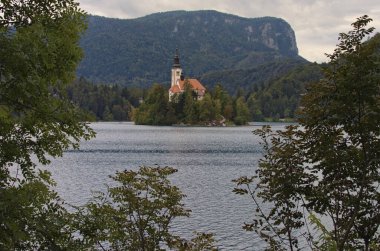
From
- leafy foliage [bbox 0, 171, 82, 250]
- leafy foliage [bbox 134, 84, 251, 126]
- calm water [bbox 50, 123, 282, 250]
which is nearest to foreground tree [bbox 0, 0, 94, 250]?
leafy foliage [bbox 0, 171, 82, 250]

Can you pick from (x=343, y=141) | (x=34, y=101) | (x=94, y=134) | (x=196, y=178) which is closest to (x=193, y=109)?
(x=196, y=178)

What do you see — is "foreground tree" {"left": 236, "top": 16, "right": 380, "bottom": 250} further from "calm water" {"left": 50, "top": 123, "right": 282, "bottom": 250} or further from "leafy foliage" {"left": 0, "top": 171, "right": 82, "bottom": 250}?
"calm water" {"left": 50, "top": 123, "right": 282, "bottom": 250}

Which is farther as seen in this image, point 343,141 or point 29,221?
point 343,141

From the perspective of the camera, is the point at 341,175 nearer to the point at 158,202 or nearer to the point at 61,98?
the point at 158,202

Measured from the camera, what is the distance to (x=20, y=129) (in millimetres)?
8766

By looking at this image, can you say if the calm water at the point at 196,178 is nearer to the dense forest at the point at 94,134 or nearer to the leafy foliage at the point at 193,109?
the dense forest at the point at 94,134

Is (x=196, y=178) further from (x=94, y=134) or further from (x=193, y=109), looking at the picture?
(x=193, y=109)

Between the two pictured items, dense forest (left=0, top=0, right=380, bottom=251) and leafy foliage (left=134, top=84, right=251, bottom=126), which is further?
leafy foliage (left=134, top=84, right=251, bottom=126)

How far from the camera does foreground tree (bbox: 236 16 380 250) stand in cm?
1019

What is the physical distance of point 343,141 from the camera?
35.6ft

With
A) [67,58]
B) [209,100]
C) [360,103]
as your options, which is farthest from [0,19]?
[209,100]

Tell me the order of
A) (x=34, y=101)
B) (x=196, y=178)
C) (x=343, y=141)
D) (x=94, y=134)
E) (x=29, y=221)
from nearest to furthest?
(x=29, y=221), (x=34, y=101), (x=94, y=134), (x=343, y=141), (x=196, y=178)

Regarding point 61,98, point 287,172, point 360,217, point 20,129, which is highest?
point 61,98

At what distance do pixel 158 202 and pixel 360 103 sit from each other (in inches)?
204
